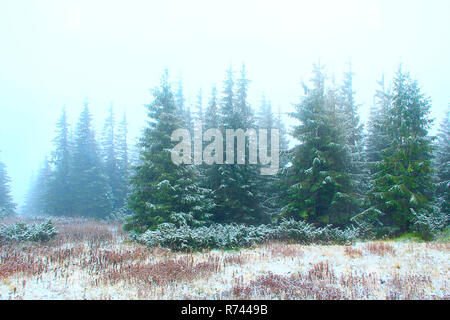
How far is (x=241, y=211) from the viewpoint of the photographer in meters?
19.7

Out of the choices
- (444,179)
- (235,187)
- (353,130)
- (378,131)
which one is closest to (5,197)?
(235,187)

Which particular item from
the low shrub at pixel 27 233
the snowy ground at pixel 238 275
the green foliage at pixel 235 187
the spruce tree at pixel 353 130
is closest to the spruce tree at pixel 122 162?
the green foliage at pixel 235 187

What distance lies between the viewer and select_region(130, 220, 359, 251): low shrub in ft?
42.1

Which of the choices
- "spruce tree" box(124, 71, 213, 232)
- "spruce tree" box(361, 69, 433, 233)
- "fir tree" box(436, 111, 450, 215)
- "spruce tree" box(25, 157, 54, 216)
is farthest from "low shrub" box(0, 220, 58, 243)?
"fir tree" box(436, 111, 450, 215)

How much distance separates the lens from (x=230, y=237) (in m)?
13.1

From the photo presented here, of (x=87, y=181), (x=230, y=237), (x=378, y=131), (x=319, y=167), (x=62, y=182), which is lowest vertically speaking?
(x=230, y=237)

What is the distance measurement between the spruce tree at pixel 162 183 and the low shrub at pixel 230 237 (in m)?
1.48

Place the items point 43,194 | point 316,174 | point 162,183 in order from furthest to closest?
point 43,194, point 316,174, point 162,183

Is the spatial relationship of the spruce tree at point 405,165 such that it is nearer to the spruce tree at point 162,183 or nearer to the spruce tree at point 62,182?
the spruce tree at point 162,183

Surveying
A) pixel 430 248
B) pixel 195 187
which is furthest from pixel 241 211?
pixel 430 248

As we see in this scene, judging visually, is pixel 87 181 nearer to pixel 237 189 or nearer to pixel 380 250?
pixel 237 189

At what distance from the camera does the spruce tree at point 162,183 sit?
53.0 feet

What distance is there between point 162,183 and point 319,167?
10397 mm
